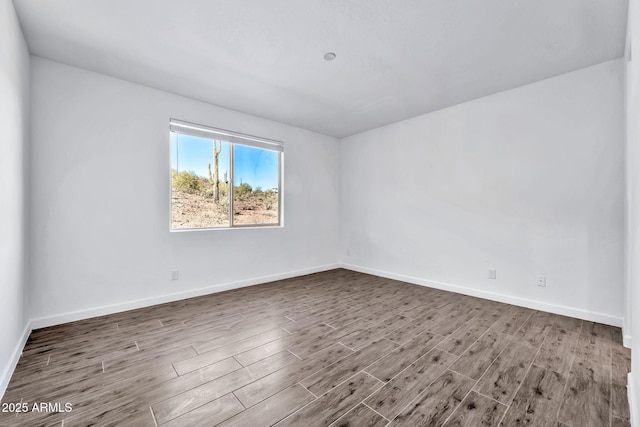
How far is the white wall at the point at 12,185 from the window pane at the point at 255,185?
220cm

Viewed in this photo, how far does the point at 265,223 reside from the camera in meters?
4.49

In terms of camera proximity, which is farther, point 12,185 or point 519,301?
point 519,301

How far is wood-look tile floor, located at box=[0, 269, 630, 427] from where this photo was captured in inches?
59.6

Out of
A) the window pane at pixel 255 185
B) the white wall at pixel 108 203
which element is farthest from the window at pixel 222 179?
the white wall at pixel 108 203

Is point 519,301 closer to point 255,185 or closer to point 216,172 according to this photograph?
point 255,185

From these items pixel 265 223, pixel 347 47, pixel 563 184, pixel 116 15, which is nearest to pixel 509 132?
pixel 563 184

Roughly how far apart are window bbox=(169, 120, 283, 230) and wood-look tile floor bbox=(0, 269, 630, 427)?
4.47ft

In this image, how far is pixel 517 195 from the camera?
3281 mm

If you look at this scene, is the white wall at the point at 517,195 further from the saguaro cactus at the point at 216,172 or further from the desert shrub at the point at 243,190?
the saguaro cactus at the point at 216,172

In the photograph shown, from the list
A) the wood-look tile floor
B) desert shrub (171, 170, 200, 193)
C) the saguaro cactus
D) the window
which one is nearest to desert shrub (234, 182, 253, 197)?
the window

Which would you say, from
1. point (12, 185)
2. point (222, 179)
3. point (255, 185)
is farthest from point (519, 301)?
point (12, 185)

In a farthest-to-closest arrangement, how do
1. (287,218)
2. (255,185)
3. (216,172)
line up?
(287,218)
(255,185)
(216,172)

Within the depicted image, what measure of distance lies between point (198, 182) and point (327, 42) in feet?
8.19

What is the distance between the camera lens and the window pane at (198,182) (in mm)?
3596
